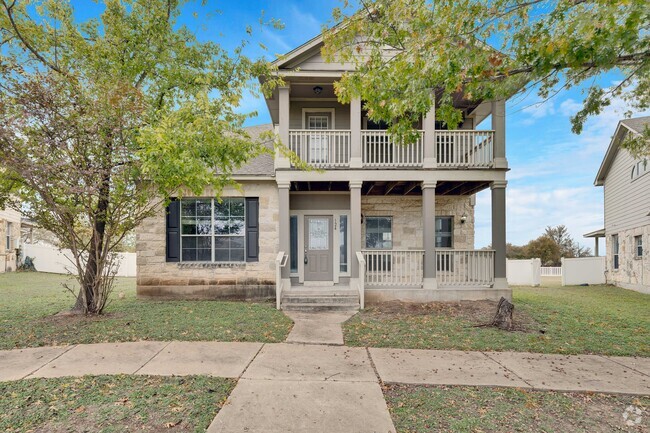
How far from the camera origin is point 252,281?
9.04 m

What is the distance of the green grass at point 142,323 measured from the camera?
203 inches

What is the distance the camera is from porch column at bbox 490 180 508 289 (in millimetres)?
8539

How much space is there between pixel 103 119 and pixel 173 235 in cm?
403

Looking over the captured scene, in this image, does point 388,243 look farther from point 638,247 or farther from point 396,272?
point 638,247

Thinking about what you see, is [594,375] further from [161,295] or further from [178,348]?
[161,295]

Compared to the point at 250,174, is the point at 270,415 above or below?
below

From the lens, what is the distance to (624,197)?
44.3 ft

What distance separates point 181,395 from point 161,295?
6416 mm

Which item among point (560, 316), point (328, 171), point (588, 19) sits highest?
point (588, 19)

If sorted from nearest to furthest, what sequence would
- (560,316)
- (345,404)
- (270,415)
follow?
(270,415) → (345,404) → (560,316)

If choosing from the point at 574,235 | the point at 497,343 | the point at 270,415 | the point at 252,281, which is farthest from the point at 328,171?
the point at 574,235

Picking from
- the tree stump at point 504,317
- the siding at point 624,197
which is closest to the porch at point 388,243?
the tree stump at point 504,317

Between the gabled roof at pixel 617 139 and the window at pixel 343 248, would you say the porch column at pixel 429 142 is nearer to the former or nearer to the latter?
the window at pixel 343 248

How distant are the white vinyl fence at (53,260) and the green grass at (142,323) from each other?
355 inches
